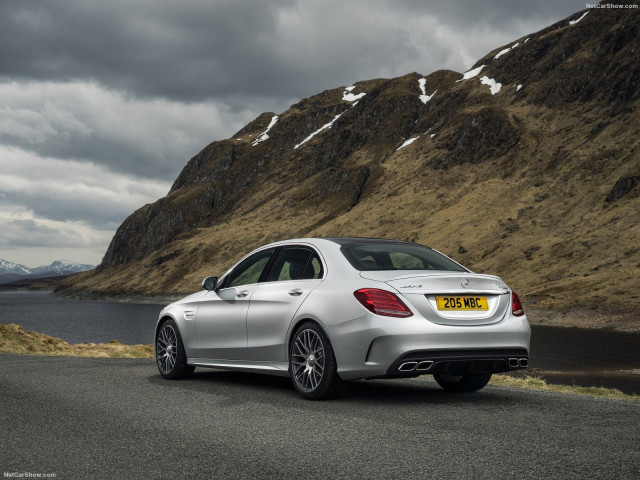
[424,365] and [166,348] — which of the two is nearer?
[424,365]

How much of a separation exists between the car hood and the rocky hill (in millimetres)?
52735

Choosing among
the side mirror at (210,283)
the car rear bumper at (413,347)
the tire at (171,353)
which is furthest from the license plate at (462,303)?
the tire at (171,353)

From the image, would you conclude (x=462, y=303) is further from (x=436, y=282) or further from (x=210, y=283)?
(x=210, y=283)

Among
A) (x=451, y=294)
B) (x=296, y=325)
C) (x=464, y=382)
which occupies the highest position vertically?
(x=451, y=294)

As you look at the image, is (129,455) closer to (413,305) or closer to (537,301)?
(413,305)

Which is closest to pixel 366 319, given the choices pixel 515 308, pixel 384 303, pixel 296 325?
pixel 384 303

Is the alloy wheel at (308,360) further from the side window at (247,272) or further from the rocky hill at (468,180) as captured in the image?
the rocky hill at (468,180)

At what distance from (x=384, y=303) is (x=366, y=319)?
23 cm

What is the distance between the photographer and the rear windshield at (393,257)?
730cm

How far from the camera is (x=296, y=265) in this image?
800 cm

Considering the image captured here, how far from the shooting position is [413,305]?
21.4 ft

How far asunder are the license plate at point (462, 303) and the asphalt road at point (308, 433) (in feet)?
3.23

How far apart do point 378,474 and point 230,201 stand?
176054mm

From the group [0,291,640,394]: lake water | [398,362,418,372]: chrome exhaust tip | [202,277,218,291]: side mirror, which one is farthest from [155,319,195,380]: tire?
[0,291,640,394]: lake water
